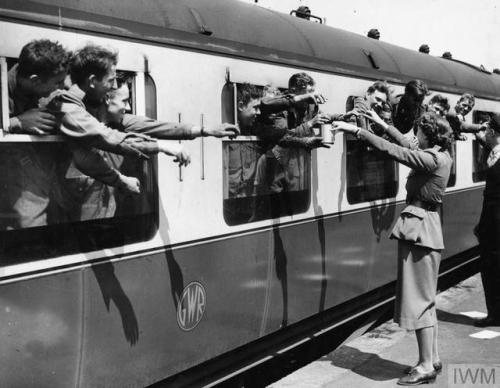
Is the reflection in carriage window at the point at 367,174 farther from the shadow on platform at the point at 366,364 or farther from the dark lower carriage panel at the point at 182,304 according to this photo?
the shadow on platform at the point at 366,364

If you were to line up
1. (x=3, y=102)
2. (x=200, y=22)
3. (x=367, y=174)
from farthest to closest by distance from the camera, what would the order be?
(x=367, y=174) < (x=200, y=22) < (x=3, y=102)

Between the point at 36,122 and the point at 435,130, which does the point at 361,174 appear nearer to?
the point at 435,130

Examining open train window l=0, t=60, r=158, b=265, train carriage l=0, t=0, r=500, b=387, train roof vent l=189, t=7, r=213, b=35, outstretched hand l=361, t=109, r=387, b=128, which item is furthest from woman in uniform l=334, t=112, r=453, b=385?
open train window l=0, t=60, r=158, b=265

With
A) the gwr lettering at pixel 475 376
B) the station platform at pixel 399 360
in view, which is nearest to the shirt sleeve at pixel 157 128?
the station platform at pixel 399 360

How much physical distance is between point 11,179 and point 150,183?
3.23ft

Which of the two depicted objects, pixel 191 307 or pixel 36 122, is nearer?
pixel 36 122

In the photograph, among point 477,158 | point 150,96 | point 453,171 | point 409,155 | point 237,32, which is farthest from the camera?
point 477,158

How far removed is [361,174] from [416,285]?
201 centimetres

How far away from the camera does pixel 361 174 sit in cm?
661

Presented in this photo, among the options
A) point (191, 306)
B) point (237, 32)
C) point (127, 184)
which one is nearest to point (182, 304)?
point (191, 306)

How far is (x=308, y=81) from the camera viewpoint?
5082 mm

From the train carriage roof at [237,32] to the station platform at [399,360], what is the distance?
A: 2.32m

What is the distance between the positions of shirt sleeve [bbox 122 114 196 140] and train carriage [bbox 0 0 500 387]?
25 cm

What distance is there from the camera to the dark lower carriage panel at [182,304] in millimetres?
3363
